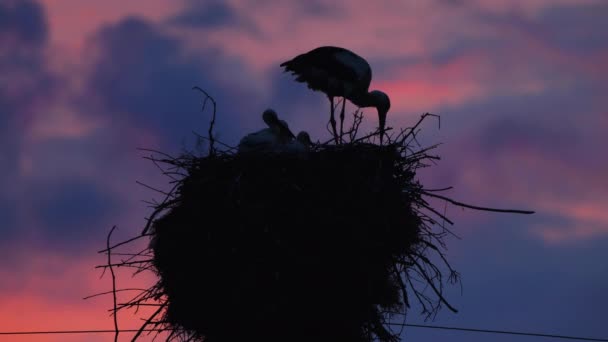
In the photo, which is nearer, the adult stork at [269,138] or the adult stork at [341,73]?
the adult stork at [269,138]

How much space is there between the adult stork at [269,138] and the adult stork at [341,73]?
1870 millimetres

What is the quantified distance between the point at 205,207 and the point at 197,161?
2.30ft

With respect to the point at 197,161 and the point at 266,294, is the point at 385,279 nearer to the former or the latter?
the point at 266,294

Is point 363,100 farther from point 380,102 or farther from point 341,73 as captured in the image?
point 341,73

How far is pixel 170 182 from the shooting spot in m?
6.41

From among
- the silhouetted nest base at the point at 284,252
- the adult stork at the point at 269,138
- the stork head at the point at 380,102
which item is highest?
the stork head at the point at 380,102

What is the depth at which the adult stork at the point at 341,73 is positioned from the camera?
9.91 m

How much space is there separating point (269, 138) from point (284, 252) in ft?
5.90

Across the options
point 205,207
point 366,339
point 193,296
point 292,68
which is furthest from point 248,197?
point 292,68

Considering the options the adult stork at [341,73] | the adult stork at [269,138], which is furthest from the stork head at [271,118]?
the adult stork at [341,73]

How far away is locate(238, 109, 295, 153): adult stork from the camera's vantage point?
6.88 meters

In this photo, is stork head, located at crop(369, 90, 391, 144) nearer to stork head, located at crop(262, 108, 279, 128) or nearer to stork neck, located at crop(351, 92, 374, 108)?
stork neck, located at crop(351, 92, 374, 108)

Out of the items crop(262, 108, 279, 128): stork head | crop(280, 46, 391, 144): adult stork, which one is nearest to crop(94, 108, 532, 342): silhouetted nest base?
crop(262, 108, 279, 128): stork head

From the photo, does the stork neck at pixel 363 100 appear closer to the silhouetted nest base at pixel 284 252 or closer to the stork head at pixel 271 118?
the stork head at pixel 271 118
